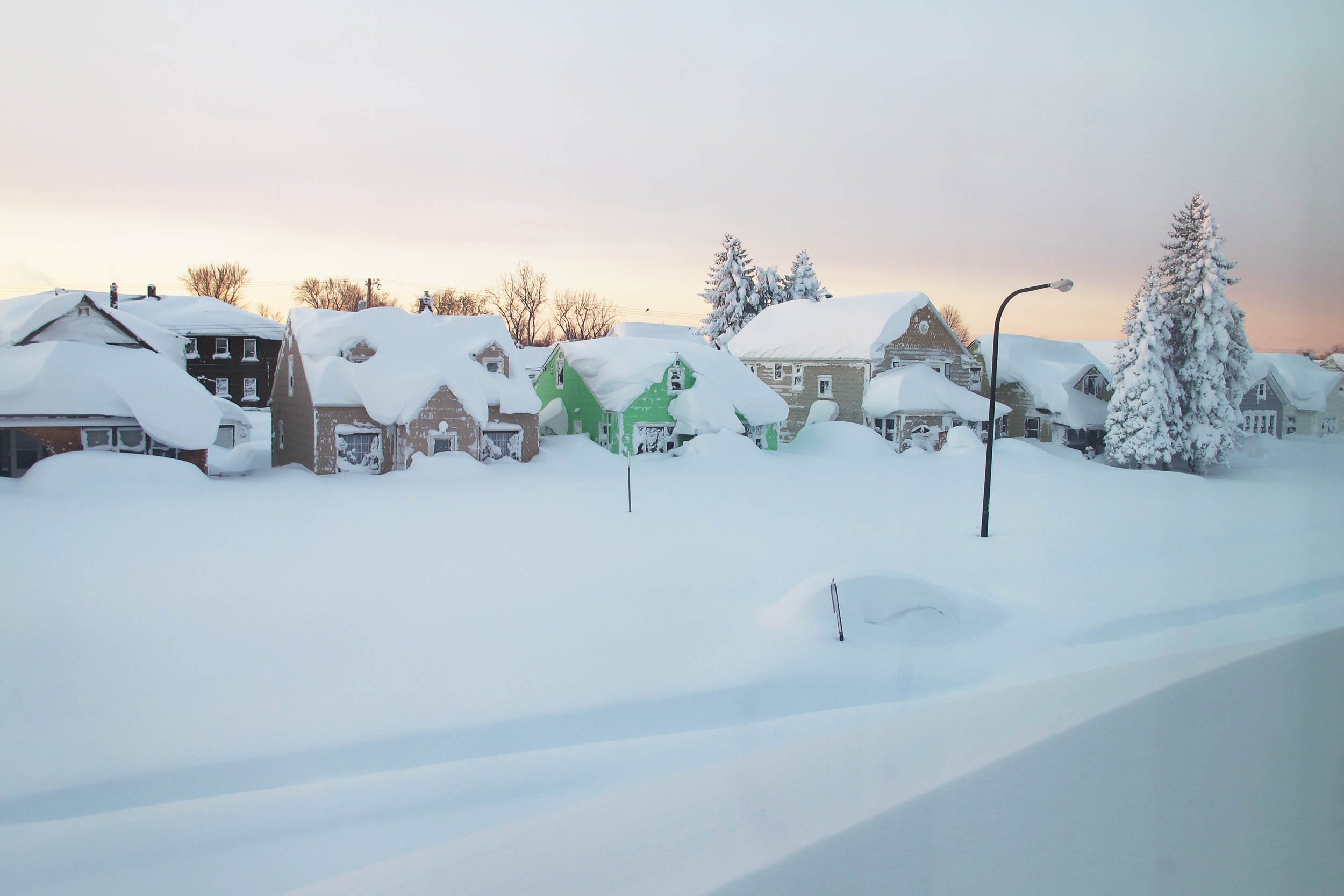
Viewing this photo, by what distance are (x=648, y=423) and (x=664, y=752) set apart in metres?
26.7

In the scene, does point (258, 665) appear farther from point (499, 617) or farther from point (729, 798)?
point (729, 798)

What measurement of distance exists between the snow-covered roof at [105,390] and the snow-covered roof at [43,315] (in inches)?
20.6

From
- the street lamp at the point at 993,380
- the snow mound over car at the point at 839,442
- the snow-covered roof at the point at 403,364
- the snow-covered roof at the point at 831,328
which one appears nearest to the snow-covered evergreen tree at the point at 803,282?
the snow-covered roof at the point at 831,328

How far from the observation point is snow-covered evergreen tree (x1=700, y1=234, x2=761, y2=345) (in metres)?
64.1

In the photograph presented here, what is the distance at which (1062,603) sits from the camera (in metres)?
13.5

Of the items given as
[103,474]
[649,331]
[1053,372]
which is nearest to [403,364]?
[103,474]

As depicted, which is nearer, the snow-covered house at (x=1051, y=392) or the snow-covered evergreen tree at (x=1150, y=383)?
the snow-covered evergreen tree at (x=1150, y=383)

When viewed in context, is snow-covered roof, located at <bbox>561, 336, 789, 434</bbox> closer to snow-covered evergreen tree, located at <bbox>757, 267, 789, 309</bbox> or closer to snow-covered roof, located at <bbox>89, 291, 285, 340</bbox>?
snow-covered roof, located at <bbox>89, 291, 285, 340</bbox>

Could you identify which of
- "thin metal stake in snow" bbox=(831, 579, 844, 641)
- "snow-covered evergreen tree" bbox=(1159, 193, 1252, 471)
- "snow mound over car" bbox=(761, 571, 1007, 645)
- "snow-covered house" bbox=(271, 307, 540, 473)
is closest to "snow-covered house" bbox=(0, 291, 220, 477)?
"snow-covered house" bbox=(271, 307, 540, 473)

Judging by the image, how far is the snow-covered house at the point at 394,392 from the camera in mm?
27844

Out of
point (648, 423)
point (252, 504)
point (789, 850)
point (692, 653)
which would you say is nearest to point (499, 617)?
point (692, 653)

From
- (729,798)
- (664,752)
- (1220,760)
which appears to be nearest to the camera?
(1220,760)

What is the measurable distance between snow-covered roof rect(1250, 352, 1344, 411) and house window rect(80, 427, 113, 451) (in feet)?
193

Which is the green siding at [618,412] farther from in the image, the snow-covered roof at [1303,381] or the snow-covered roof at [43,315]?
the snow-covered roof at [1303,381]
